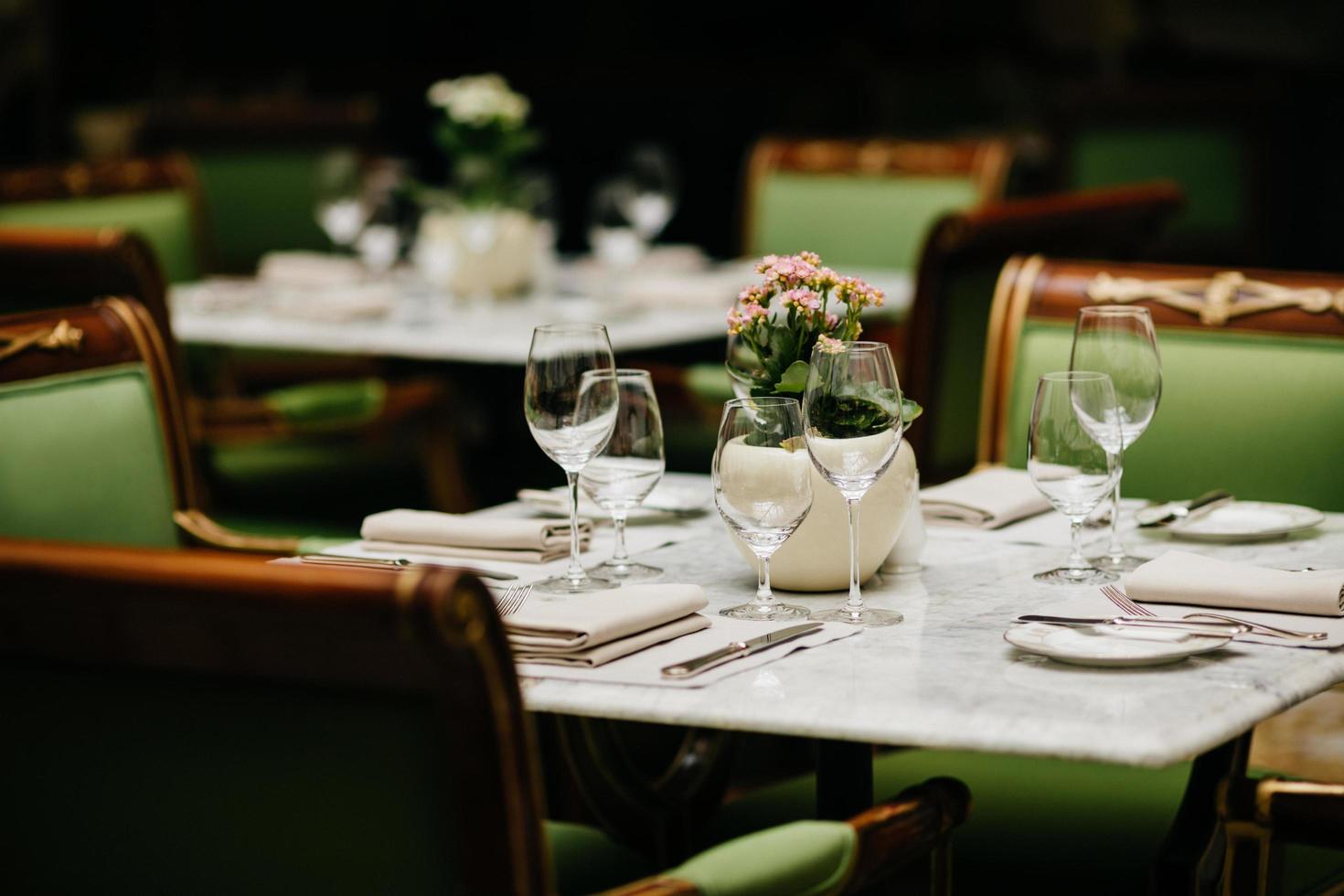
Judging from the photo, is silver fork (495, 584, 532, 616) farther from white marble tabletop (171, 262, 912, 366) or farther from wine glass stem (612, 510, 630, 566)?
white marble tabletop (171, 262, 912, 366)

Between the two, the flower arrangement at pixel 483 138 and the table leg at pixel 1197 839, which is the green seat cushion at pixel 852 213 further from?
the table leg at pixel 1197 839

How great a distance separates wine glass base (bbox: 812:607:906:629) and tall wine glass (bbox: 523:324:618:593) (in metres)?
0.23

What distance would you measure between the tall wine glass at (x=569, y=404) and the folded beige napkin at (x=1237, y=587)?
51cm

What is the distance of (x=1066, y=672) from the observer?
1.45m

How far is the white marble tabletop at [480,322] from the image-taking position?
10.8 feet

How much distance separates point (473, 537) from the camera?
6.16ft

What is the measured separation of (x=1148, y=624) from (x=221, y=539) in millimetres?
1214

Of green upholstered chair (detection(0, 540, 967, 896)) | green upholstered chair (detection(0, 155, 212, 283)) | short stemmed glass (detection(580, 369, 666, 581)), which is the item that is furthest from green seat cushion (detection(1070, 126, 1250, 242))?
green upholstered chair (detection(0, 540, 967, 896))

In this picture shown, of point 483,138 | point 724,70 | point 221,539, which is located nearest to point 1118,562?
point 221,539

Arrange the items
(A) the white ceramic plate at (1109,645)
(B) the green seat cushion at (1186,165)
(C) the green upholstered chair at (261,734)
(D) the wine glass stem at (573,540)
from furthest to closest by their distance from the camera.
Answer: (B) the green seat cushion at (1186,165) → (D) the wine glass stem at (573,540) → (A) the white ceramic plate at (1109,645) → (C) the green upholstered chair at (261,734)

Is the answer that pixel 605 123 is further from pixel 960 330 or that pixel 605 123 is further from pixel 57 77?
pixel 960 330

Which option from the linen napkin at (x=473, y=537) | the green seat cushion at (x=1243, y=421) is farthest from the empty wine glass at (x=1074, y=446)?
the green seat cushion at (x=1243, y=421)

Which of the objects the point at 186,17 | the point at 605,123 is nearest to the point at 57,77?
the point at 186,17

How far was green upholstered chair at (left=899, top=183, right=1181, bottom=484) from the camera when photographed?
3105 mm
